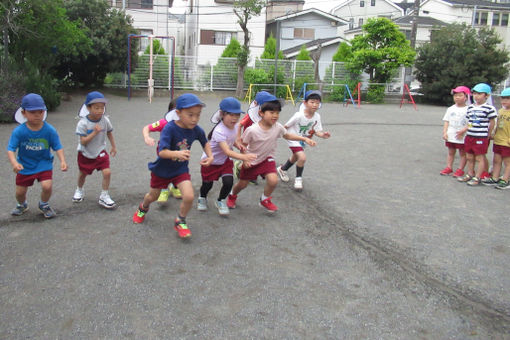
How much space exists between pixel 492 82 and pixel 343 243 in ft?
76.8

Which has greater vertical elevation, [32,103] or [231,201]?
[32,103]

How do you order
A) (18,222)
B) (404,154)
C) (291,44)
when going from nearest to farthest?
(18,222)
(404,154)
(291,44)

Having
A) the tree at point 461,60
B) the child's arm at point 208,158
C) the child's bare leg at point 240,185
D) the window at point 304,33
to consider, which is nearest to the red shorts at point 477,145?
the child's bare leg at point 240,185

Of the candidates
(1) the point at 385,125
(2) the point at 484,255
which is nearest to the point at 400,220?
(2) the point at 484,255

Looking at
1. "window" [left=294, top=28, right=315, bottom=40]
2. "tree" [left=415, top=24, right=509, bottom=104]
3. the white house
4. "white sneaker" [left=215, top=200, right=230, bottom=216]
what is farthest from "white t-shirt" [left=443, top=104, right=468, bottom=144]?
"window" [left=294, top=28, right=315, bottom=40]

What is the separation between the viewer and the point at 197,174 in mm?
6859

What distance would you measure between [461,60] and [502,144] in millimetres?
18804

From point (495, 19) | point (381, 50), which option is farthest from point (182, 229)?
point (495, 19)

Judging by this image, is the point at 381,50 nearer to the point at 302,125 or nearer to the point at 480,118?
the point at 480,118

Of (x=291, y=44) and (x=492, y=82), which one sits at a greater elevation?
(x=291, y=44)

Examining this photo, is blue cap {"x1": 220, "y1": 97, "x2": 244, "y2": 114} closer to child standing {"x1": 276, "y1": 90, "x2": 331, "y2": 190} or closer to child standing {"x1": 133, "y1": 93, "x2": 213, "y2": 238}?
child standing {"x1": 133, "y1": 93, "x2": 213, "y2": 238}

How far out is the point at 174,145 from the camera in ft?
14.3

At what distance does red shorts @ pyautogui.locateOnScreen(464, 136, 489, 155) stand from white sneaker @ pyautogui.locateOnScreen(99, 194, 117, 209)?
17.5 feet

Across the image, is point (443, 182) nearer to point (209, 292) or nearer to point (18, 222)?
point (209, 292)
